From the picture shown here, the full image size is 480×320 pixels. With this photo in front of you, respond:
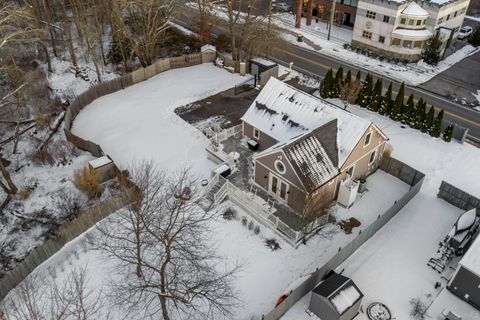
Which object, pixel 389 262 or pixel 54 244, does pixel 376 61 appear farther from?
pixel 54 244

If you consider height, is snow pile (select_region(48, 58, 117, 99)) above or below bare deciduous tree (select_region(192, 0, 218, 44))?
below

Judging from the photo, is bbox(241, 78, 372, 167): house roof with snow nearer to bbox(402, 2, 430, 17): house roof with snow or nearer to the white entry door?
the white entry door

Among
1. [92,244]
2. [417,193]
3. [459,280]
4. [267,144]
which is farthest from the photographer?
[267,144]

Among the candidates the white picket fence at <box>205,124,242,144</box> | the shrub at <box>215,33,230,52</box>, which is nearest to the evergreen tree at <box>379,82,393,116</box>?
the white picket fence at <box>205,124,242,144</box>

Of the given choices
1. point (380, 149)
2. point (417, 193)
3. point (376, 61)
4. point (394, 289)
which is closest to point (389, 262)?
point (394, 289)

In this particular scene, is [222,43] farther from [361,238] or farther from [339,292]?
[339,292]

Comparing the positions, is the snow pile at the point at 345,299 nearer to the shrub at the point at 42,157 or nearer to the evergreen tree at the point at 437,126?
the evergreen tree at the point at 437,126

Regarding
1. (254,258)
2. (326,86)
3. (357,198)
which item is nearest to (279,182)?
(254,258)
